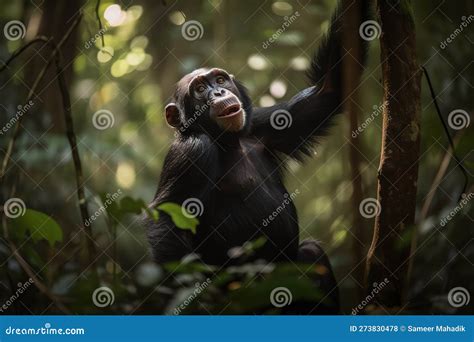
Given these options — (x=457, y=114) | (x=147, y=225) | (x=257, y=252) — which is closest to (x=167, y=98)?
(x=147, y=225)

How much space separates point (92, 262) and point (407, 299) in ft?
5.21

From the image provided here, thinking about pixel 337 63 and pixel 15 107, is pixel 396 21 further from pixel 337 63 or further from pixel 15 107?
pixel 15 107

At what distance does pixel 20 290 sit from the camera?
3.29 meters

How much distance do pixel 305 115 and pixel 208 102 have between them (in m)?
0.66

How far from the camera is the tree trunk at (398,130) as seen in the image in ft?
9.44

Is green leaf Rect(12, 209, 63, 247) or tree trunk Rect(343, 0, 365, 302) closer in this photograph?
green leaf Rect(12, 209, 63, 247)
